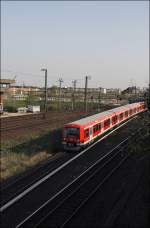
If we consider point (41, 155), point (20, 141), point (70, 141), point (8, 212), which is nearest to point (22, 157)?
point (41, 155)

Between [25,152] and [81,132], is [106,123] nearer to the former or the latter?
[81,132]

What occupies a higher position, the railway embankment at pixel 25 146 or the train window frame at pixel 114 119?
the train window frame at pixel 114 119

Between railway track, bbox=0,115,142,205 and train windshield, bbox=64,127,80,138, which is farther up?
train windshield, bbox=64,127,80,138

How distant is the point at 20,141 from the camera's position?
36625 mm

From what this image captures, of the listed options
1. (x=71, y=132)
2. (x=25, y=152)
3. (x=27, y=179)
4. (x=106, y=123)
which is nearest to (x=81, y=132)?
(x=71, y=132)

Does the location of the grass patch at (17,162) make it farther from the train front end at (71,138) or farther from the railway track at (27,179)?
the train front end at (71,138)

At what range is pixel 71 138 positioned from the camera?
3152 cm

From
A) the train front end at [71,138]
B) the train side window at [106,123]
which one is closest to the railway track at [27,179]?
the train front end at [71,138]

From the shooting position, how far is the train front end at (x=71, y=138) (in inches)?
1233

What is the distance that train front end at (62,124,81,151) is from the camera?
3133 centimetres

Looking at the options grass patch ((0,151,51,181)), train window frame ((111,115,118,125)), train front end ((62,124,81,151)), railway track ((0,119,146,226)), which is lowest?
railway track ((0,119,146,226))

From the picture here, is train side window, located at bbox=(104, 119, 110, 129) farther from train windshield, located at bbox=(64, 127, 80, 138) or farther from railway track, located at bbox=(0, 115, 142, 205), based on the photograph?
A: railway track, located at bbox=(0, 115, 142, 205)

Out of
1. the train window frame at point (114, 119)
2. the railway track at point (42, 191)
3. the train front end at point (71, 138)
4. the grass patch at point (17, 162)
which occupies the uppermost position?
the train window frame at point (114, 119)

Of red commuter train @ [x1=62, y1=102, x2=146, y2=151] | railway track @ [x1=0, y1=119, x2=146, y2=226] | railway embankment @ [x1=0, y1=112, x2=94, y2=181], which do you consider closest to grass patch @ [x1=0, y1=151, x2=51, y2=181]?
railway embankment @ [x1=0, y1=112, x2=94, y2=181]
